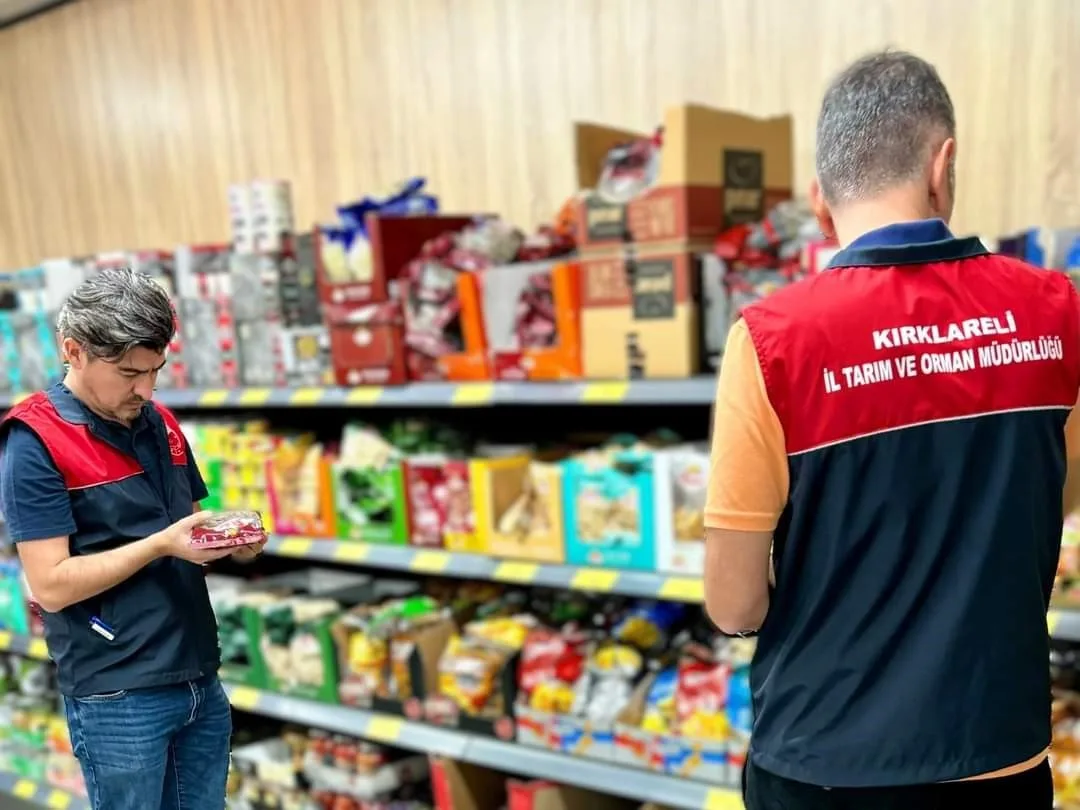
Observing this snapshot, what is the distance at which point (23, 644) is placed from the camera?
3586 mm

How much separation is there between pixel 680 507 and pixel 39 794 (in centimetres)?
278

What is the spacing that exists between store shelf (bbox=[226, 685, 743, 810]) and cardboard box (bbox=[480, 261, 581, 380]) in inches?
37.7

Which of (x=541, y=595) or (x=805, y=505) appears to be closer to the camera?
(x=805, y=505)

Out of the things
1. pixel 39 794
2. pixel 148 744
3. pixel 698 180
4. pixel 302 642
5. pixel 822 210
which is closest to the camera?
pixel 822 210

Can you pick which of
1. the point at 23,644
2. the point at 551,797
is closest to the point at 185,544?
the point at 551,797

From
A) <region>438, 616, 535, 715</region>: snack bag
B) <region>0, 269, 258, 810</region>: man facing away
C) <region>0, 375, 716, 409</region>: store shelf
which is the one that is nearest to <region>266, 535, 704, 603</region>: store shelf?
<region>438, 616, 535, 715</region>: snack bag

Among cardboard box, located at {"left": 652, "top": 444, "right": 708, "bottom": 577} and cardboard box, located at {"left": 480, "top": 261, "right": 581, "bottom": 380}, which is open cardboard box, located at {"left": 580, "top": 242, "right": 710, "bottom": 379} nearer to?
cardboard box, located at {"left": 480, "top": 261, "right": 581, "bottom": 380}

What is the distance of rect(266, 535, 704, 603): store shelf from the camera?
224 cm

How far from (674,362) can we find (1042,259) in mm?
758

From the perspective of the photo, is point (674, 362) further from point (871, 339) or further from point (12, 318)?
point (12, 318)

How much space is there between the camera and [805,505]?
1128 millimetres

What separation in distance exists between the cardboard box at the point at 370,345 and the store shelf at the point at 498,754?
3.13 ft

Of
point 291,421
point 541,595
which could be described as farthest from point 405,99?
point 541,595

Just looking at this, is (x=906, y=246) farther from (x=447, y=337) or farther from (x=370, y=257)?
(x=370, y=257)
